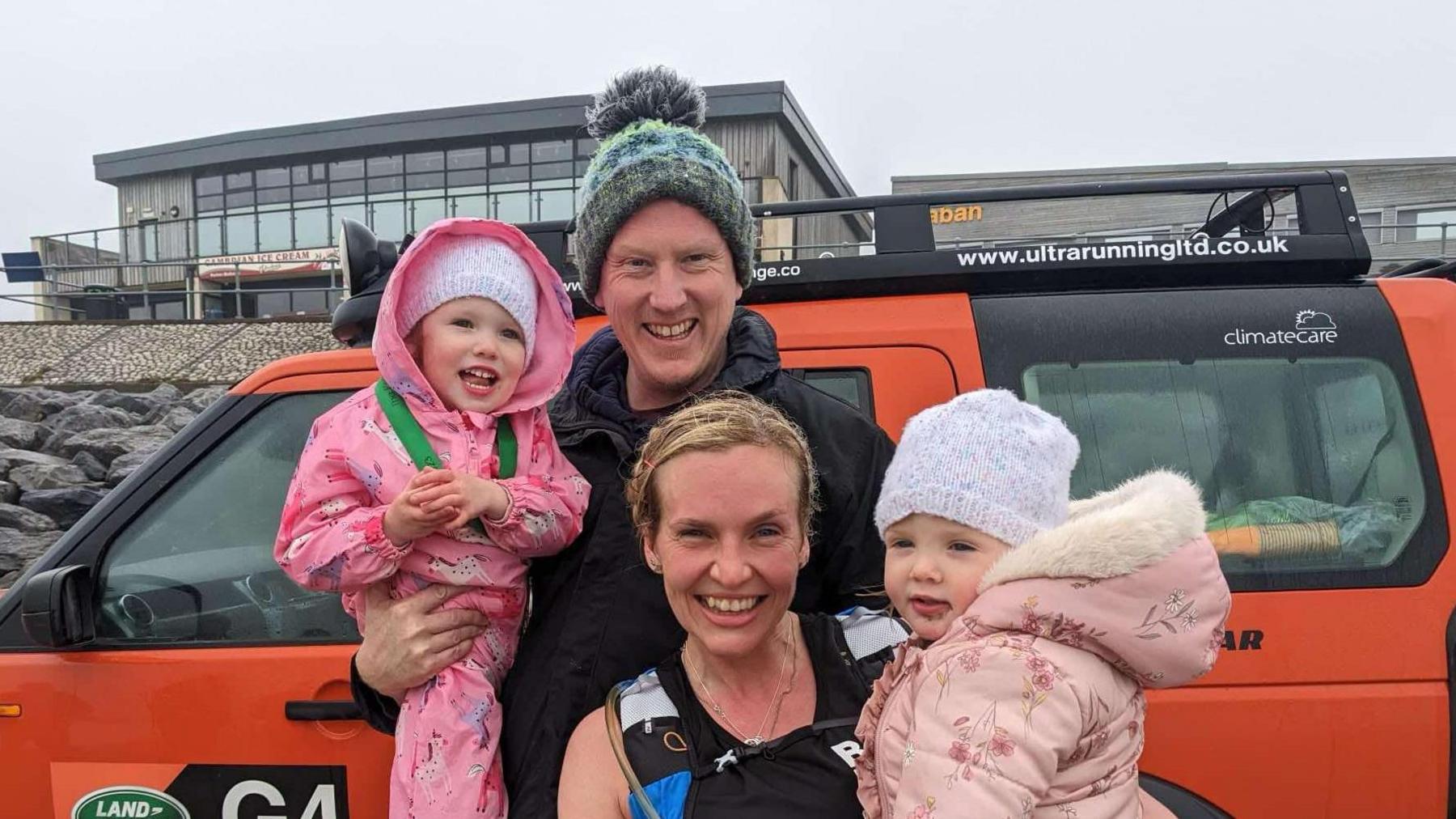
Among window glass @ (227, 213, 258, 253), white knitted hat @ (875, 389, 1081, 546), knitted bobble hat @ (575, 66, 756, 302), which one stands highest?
window glass @ (227, 213, 258, 253)

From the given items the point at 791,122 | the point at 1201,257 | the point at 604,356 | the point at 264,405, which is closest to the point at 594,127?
the point at 604,356

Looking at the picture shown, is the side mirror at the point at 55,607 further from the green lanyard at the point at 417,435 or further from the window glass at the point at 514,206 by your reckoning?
the window glass at the point at 514,206

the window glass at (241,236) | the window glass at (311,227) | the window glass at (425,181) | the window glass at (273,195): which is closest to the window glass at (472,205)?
the window glass at (425,181)

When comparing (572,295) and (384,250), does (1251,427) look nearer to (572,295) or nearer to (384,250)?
(572,295)

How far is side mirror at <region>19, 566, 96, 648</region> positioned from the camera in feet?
→ 7.04

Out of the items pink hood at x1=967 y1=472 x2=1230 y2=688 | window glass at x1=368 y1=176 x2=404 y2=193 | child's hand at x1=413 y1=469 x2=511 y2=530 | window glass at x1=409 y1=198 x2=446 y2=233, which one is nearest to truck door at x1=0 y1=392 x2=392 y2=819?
child's hand at x1=413 y1=469 x2=511 y2=530

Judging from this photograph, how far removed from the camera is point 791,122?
24.8 metres

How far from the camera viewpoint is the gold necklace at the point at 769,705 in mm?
1464

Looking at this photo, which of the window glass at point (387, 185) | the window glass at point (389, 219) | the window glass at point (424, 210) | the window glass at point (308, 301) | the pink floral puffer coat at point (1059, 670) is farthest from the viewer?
the window glass at point (387, 185)

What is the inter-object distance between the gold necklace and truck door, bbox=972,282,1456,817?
111 centimetres

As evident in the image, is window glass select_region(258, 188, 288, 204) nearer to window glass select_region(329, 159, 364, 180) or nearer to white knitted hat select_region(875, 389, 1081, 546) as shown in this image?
window glass select_region(329, 159, 364, 180)

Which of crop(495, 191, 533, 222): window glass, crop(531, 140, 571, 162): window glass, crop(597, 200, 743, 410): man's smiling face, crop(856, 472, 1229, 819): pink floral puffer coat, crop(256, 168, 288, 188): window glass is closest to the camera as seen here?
crop(856, 472, 1229, 819): pink floral puffer coat

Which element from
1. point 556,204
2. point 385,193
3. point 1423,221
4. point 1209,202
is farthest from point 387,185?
point 1423,221

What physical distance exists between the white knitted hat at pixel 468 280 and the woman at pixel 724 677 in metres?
0.59
